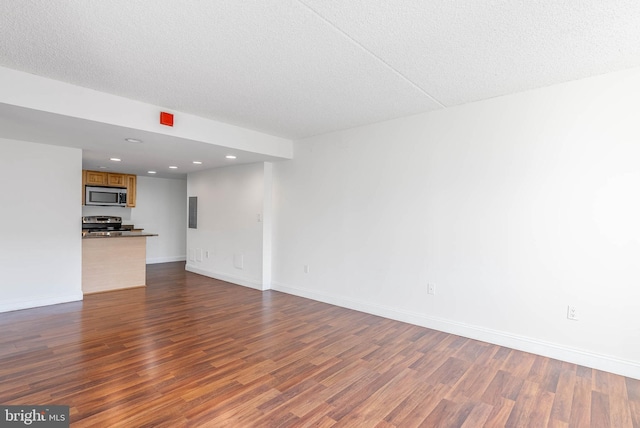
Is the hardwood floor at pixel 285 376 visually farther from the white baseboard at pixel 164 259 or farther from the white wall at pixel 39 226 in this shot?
the white baseboard at pixel 164 259

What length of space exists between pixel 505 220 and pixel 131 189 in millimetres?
7591

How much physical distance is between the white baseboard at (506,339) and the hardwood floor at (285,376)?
8 cm

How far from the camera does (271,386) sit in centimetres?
238

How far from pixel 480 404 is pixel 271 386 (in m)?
1.49

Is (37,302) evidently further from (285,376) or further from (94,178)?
(285,376)

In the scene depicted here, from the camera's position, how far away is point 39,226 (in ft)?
14.3

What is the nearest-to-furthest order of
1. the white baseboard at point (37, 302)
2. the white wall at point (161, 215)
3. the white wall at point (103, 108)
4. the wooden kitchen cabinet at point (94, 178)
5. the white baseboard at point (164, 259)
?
the white wall at point (103, 108), the white baseboard at point (37, 302), the wooden kitchen cabinet at point (94, 178), the white wall at point (161, 215), the white baseboard at point (164, 259)

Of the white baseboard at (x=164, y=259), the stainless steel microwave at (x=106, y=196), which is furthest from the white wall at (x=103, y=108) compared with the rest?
the white baseboard at (x=164, y=259)

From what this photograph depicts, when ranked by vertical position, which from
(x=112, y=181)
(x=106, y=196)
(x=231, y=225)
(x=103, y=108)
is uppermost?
(x=103, y=108)

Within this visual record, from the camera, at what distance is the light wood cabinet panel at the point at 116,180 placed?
7.07 meters

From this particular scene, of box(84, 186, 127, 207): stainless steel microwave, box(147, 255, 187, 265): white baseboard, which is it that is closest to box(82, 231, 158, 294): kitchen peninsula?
box(84, 186, 127, 207): stainless steel microwave

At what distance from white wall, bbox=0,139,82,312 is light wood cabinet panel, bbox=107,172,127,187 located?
267cm

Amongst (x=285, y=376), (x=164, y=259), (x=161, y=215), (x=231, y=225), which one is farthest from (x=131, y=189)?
(x=285, y=376)

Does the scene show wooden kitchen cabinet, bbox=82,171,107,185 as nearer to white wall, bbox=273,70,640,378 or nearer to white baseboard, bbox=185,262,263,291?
white baseboard, bbox=185,262,263,291
